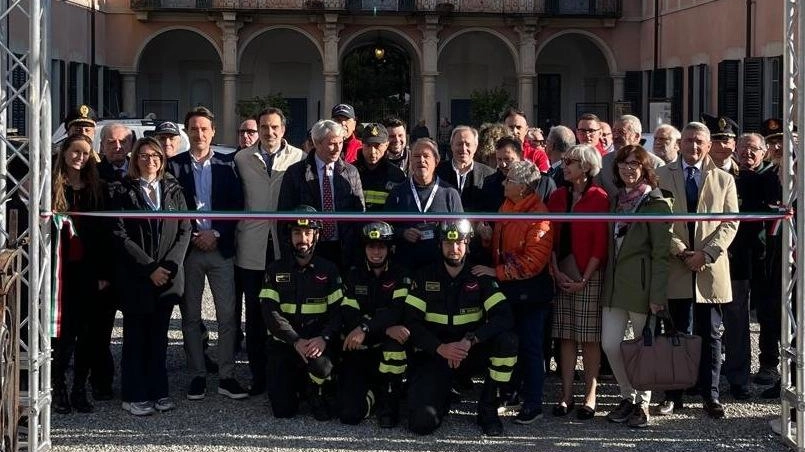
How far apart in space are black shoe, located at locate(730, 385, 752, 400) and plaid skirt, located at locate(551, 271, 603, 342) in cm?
129

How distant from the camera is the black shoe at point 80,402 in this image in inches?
330

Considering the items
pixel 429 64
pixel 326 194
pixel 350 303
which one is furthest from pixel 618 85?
pixel 350 303

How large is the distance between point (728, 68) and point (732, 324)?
1982 centimetres

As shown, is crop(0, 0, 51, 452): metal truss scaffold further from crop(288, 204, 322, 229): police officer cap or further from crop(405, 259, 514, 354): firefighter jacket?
crop(405, 259, 514, 354): firefighter jacket

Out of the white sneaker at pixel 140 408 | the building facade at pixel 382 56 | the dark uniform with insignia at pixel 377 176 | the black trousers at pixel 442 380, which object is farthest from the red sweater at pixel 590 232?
the building facade at pixel 382 56

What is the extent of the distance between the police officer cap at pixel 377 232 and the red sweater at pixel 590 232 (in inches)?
45.9

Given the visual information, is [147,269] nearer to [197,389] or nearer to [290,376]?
[197,389]

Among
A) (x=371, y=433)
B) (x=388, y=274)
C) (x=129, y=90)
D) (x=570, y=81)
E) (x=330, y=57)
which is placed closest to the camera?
(x=371, y=433)

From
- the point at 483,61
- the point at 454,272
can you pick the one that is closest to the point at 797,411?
the point at 454,272

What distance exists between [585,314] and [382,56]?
3352 centimetres

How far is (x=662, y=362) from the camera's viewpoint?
25.6 feet

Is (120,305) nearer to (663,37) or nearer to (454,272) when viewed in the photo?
(454,272)

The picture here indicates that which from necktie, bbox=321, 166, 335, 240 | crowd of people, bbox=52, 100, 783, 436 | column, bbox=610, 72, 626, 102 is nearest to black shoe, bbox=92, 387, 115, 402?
crowd of people, bbox=52, 100, 783, 436

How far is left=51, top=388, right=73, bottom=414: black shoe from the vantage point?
836 cm
